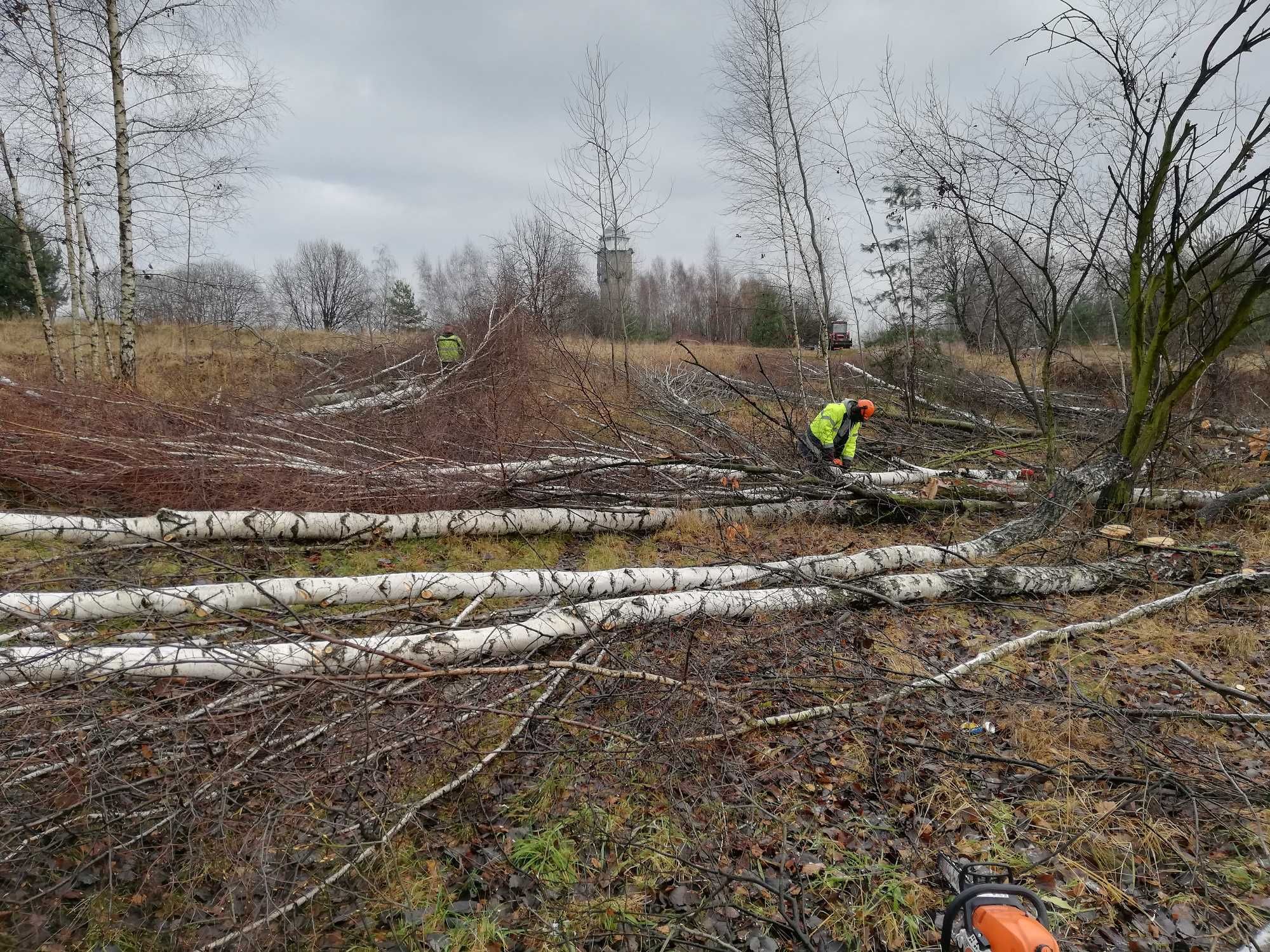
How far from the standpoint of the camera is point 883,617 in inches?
185

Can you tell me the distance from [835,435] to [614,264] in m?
9.51

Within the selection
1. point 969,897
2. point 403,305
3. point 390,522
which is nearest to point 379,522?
point 390,522

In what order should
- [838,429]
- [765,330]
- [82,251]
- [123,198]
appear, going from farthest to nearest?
[765,330] → [82,251] → [123,198] → [838,429]

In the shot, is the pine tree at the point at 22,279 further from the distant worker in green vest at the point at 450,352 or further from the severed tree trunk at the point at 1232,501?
the severed tree trunk at the point at 1232,501

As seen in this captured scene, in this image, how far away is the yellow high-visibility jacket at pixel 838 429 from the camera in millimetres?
7609

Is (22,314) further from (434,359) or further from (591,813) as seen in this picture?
(591,813)

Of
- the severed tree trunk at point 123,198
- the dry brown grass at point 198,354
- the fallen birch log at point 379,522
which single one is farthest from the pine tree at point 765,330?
the severed tree trunk at point 123,198

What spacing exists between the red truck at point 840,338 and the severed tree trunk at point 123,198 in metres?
18.6

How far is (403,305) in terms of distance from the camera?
34.3m

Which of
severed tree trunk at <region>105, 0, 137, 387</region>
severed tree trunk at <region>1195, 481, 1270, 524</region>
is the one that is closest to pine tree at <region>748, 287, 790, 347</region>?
severed tree trunk at <region>1195, 481, 1270, 524</region>

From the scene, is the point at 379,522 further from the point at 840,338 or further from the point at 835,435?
the point at 840,338

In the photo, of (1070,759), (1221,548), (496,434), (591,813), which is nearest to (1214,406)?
(1221,548)

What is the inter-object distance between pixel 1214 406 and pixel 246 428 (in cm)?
1645

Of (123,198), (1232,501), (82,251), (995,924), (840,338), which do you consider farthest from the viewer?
(840,338)
